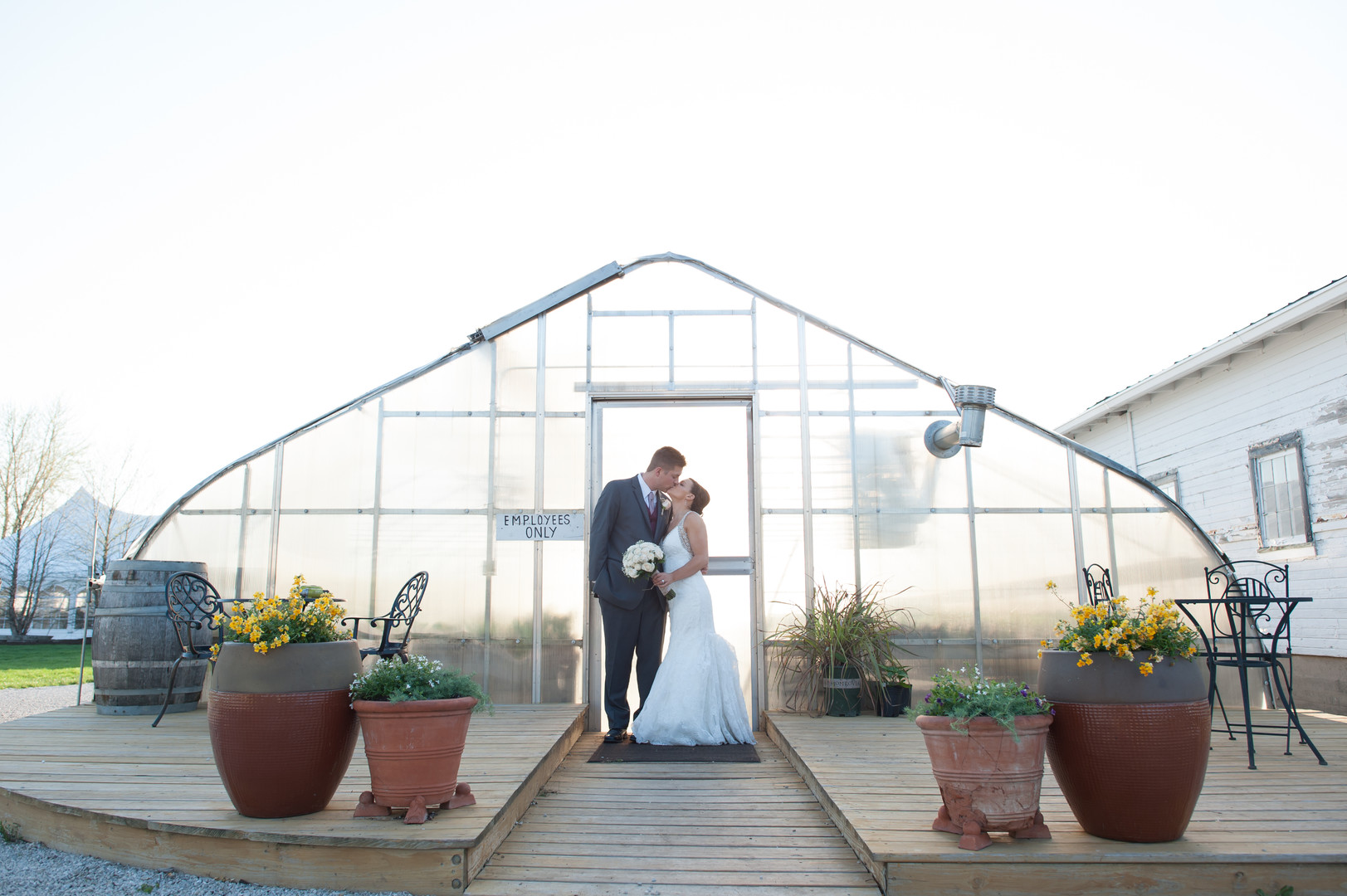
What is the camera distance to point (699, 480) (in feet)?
20.3

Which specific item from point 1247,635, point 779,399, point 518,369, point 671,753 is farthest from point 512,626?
point 1247,635

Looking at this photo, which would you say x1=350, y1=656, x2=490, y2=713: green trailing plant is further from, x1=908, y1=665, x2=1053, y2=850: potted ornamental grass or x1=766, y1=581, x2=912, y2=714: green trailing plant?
x1=766, y1=581, x2=912, y2=714: green trailing plant

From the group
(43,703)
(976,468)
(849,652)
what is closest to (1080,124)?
(976,468)

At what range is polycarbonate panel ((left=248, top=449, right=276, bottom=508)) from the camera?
5.96m

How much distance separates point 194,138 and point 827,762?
21.4 feet

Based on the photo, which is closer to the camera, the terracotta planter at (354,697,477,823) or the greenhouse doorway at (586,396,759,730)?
the terracotta planter at (354,697,477,823)

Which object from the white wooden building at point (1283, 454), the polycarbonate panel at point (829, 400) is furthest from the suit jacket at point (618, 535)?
the white wooden building at point (1283, 454)

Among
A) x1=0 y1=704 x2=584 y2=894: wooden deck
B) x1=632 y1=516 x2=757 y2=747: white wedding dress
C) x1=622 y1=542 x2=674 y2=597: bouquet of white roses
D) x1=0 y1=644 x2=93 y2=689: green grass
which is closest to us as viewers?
x1=0 y1=704 x2=584 y2=894: wooden deck

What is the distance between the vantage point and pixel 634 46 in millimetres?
5883

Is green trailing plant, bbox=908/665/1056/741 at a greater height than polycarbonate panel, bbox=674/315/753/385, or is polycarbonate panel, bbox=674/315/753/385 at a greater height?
polycarbonate panel, bbox=674/315/753/385

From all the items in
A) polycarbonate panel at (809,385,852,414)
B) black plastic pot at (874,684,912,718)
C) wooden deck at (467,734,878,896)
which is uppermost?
polycarbonate panel at (809,385,852,414)

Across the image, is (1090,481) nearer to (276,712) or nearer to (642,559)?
(642,559)

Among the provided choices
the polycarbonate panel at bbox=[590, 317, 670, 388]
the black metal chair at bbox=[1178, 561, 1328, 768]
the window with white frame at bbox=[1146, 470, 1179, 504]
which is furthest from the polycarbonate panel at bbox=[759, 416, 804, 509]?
the window with white frame at bbox=[1146, 470, 1179, 504]

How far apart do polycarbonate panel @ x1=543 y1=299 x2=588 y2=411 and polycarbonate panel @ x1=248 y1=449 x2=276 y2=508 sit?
2.15 meters
